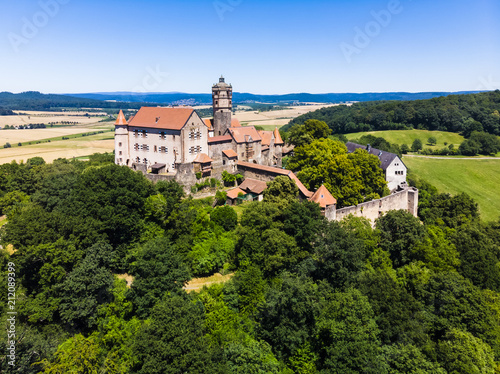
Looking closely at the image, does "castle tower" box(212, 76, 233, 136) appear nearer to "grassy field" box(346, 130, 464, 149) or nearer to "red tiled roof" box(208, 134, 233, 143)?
"red tiled roof" box(208, 134, 233, 143)

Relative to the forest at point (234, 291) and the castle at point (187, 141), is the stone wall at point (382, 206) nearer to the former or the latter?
the forest at point (234, 291)

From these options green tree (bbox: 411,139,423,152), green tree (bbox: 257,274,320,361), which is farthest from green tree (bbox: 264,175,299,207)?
green tree (bbox: 411,139,423,152)

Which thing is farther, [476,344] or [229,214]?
[229,214]

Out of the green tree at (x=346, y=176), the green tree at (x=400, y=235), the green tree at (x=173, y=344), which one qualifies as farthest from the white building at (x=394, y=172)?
the green tree at (x=173, y=344)

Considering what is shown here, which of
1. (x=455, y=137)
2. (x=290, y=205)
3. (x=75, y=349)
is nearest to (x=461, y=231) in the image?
(x=290, y=205)

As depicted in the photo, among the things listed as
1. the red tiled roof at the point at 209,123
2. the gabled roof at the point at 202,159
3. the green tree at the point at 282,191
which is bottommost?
the green tree at the point at 282,191

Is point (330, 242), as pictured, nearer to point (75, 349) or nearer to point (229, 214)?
point (229, 214)
